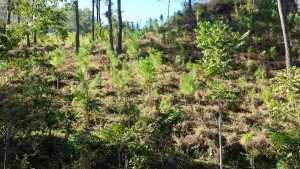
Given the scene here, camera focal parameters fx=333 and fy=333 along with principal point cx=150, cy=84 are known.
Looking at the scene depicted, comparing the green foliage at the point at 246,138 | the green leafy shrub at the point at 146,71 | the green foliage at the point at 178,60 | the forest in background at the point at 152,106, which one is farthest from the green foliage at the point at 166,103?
the green foliage at the point at 178,60

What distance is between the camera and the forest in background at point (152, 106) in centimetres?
859

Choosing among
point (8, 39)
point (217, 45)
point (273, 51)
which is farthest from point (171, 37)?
point (8, 39)

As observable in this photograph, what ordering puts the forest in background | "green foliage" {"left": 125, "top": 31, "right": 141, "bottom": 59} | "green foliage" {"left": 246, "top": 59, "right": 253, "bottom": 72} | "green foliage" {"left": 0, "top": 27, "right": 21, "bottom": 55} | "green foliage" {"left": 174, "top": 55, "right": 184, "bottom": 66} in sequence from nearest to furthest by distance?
1. "green foliage" {"left": 0, "top": 27, "right": 21, "bottom": 55}
2. the forest in background
3. "green foliage" {"left": 246, "top": 59, "right": 253, "bottom": 72}
4. "green foliage" {"left": 174, "top": 55, "right": 184, "bottom": 66}
5. "green foliage" {"left": 125, "top": 31, "right": 141, "bottom": 59}

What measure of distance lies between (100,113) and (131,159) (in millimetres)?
3532

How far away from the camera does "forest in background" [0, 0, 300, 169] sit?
8594mm

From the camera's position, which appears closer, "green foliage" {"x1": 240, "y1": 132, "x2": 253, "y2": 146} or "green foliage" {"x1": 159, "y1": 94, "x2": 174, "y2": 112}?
"green foliage" {"x1": 240, "y1": 132, "x2": 253, "y2": 146}

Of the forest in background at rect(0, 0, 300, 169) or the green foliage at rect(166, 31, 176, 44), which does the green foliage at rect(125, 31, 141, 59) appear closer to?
the forest in background at rect(0, 0, 300, 169)

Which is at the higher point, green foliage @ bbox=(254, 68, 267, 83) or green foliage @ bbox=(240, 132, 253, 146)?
green foliage @ bbox=(254, 68, 267, 83)

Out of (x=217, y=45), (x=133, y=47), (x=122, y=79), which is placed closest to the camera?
(x=217, y=45)

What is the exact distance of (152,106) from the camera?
43.0 ft

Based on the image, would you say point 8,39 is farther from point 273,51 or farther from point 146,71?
point 273,51

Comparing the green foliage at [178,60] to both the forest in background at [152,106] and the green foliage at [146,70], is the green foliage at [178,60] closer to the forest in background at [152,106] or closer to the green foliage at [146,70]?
the forest in background at [152,106]

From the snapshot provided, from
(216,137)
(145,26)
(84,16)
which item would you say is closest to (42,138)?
(216,137)

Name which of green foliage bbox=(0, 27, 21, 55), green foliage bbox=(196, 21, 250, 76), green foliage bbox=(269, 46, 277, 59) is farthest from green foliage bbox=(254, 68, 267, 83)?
green foliage bbox=(0, 27, 21, 55)
